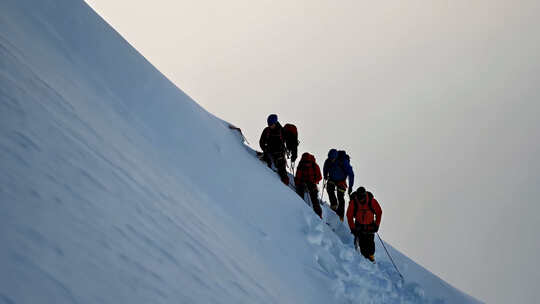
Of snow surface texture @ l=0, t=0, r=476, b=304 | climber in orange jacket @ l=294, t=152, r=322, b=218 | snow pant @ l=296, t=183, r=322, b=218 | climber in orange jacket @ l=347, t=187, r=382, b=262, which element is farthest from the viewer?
climber in orange jacket @ l=294, t=152, r=322, b=218

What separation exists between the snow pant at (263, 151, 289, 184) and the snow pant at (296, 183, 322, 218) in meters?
0.36

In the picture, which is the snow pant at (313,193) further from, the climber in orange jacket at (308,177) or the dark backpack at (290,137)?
the dark backpack at (290,137)

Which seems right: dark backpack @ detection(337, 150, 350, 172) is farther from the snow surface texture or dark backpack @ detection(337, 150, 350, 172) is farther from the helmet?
the helmet

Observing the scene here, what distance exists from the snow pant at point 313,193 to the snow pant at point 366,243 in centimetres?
100

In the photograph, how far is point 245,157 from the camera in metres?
9.89

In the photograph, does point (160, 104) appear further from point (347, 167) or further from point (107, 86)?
point (347, 167)

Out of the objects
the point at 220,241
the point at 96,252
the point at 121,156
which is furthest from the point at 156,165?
the point at 96,252

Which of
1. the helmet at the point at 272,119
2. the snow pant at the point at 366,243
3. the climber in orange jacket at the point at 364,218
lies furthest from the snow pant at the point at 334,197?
the helmet at the point at 272,119

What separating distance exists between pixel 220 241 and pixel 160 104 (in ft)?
12.8

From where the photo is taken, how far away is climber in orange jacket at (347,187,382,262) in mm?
9156

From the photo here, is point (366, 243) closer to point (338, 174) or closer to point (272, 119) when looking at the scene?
point (338, 174)

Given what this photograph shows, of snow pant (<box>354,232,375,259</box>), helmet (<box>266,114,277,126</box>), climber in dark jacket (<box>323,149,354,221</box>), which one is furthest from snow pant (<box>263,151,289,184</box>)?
snow pant (<box>354,232,375,259</box>)

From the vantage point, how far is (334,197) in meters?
10.4

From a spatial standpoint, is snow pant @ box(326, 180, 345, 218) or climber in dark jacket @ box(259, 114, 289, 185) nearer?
climber in dark jacket @ box(259, 114, 289, 185)
